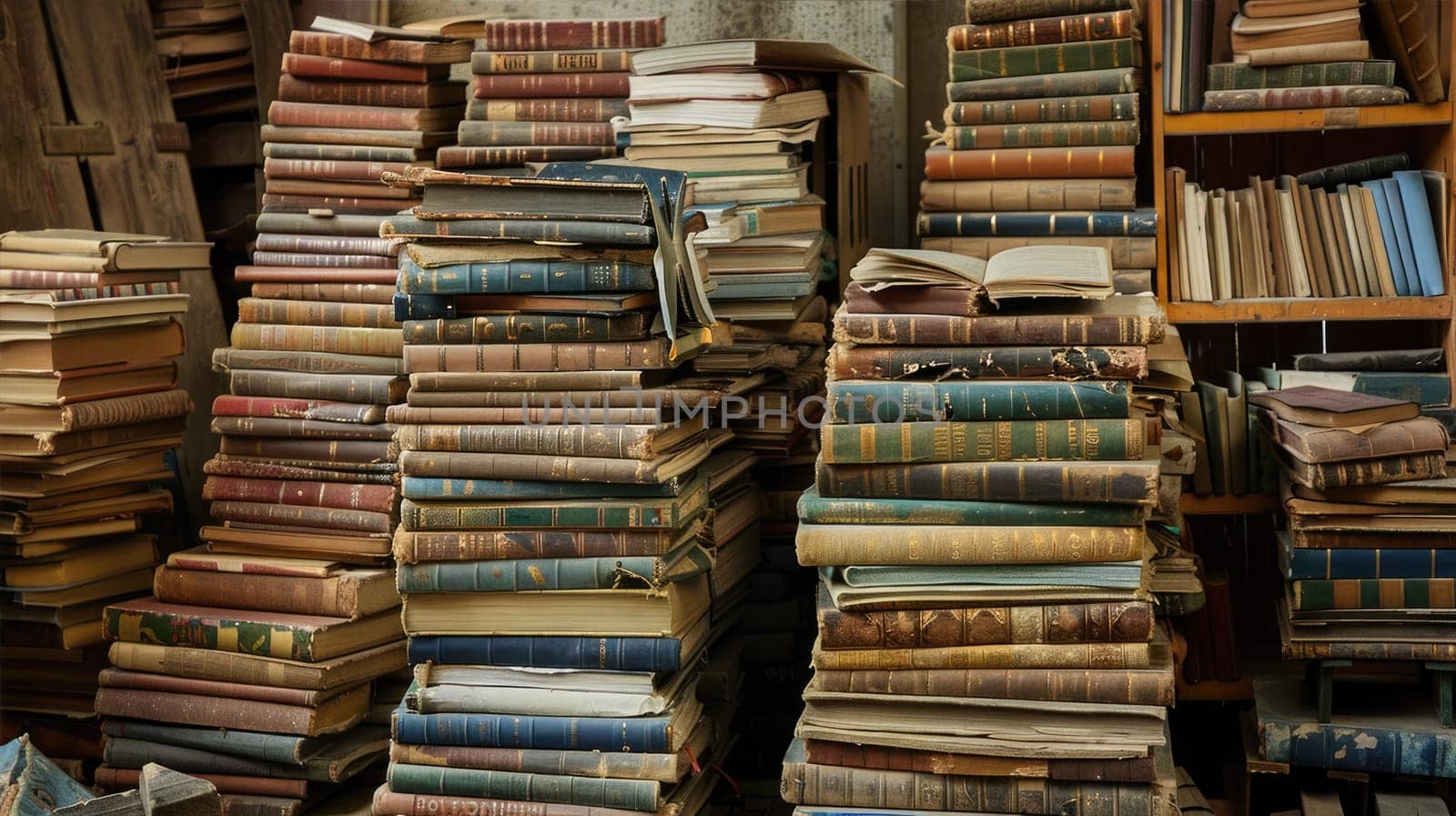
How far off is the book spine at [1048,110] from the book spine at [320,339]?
1643 mm

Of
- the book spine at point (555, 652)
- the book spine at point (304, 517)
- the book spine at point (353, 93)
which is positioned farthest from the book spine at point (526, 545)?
the book spine at point (353, 93)

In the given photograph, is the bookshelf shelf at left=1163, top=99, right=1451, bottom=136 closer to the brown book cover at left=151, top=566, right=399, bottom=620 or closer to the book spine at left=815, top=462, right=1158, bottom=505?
the book spine at left=815, top=462, right=1158, bottom=505

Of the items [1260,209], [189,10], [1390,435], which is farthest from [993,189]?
[189,10]

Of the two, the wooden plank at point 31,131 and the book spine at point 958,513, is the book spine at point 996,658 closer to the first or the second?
the book spine at point 958,513

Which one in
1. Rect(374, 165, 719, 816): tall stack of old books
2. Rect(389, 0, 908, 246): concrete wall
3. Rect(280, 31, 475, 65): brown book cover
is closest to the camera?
Rect(374, 165, 719, 816): tall stack of old books

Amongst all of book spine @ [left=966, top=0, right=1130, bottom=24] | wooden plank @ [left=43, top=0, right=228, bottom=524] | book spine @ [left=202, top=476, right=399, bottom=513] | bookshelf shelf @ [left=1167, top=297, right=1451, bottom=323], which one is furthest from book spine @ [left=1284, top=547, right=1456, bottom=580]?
wooden plank @ [left=43, top=0, right=228, bottom=524]

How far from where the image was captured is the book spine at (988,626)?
2.87 metres

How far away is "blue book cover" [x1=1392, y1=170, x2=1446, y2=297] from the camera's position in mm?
4039

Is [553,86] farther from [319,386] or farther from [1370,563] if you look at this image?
[1370,563]

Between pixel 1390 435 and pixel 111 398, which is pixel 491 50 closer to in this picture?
pixel 111 398

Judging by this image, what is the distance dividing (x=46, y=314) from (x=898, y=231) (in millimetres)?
2597

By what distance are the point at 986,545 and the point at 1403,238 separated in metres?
1.92

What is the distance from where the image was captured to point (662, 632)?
334cm

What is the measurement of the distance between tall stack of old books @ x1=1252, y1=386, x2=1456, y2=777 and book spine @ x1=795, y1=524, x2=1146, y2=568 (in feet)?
2.80
